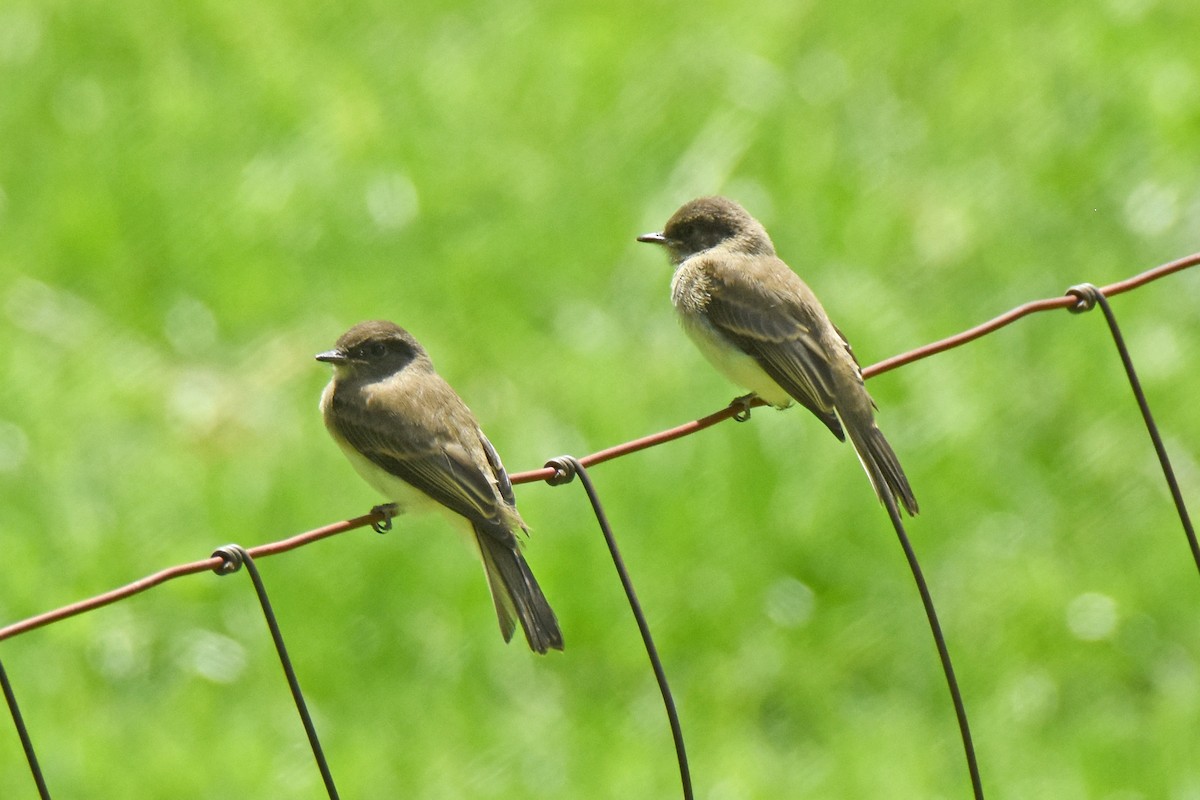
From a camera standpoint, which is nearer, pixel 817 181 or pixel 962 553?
pixel 962 553

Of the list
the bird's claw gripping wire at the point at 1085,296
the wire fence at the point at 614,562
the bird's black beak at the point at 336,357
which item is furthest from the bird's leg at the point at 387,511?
the bird's claw gripping wire at the point at 1085,296

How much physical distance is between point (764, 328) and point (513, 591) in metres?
1.30

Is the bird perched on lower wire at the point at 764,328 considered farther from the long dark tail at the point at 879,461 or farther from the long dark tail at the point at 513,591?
the long dark tail at the point at 513,591

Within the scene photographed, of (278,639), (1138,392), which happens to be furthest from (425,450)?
(1138,392)

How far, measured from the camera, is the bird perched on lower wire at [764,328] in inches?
205

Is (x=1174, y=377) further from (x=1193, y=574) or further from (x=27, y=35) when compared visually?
(x=27, y=35)

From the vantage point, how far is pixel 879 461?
5012mm

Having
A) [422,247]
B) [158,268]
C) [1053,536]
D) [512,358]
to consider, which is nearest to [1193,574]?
[1053,536]

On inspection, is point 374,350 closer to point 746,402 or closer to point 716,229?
point 746,402

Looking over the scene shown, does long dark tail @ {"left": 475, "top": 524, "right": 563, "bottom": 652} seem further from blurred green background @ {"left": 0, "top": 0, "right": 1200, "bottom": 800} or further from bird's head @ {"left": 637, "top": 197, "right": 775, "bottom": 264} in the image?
bird's head @ {"left": 637, "top": 197, "right": 775, "bottom": 264}

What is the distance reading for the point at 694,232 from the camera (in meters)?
6.13

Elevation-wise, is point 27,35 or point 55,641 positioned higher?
point 27,35

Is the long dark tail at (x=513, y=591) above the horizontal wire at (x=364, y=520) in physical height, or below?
below

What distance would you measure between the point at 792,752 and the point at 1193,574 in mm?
1504
